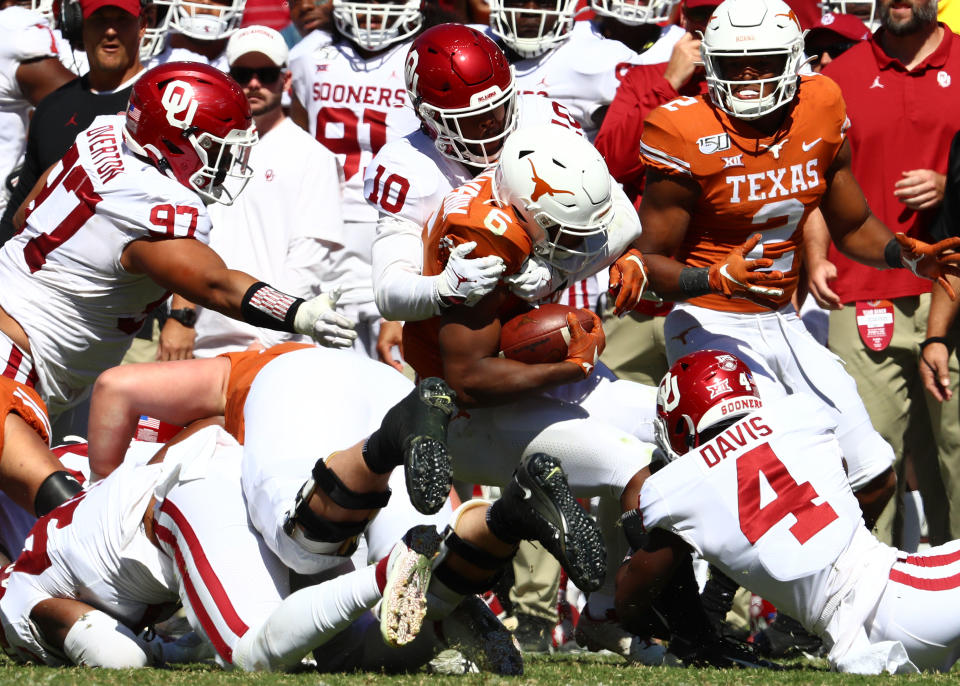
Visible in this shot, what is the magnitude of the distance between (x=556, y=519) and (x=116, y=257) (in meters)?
2.18

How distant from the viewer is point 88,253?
520 centimetres

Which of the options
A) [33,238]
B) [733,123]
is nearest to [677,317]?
[733,123]

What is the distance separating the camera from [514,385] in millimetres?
4551

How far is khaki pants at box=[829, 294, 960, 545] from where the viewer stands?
591 cm

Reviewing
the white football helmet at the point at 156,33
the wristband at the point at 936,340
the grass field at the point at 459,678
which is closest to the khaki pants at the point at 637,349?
the wristband at the point at 936,340

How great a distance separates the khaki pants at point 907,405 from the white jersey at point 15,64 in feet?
12.4

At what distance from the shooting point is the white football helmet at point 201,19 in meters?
7.37

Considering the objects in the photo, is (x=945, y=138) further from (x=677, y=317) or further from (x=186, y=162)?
(x=186, y=162)

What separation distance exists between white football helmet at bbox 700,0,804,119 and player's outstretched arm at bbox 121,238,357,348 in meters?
1.51

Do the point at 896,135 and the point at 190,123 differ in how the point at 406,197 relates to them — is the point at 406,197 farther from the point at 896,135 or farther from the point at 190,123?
the point at 896,135

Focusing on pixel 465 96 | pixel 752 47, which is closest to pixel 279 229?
pixel 465 96

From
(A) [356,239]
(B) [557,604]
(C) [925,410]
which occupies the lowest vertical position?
(B) [557,604]

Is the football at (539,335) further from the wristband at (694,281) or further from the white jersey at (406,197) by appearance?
the wristband at (694,281)

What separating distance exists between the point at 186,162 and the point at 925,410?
307cm
